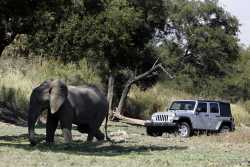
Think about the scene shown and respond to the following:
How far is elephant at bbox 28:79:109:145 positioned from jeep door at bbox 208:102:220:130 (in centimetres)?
960

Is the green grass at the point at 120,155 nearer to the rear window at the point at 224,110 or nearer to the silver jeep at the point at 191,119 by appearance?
the silver jeep at the point at 191,119

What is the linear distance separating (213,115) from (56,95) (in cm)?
1356

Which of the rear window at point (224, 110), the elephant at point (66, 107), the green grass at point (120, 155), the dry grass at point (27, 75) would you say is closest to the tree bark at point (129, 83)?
the dry grass at point (27, 75)

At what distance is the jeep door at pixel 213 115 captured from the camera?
31.8 meters

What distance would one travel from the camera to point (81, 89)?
73.3ft

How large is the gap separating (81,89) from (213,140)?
18.9ft

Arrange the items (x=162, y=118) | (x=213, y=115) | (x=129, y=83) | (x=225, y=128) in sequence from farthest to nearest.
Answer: (x=129, y=83) < (x=225, y=128) < (x=213, y=115) < (x=162, y=118)

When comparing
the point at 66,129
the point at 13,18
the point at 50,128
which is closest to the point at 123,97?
the point at 50,128

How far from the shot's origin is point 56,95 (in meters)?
19.9

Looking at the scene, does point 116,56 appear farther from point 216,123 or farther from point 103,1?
point 216,123

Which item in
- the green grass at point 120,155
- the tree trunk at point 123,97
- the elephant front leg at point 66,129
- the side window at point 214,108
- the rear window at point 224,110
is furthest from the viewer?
the tree trunk at point 123,97

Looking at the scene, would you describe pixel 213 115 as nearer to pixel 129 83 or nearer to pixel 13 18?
pixel 129 83

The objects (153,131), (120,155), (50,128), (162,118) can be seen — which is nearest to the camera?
(120,155)

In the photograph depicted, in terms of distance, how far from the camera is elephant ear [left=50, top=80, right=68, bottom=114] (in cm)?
1981
